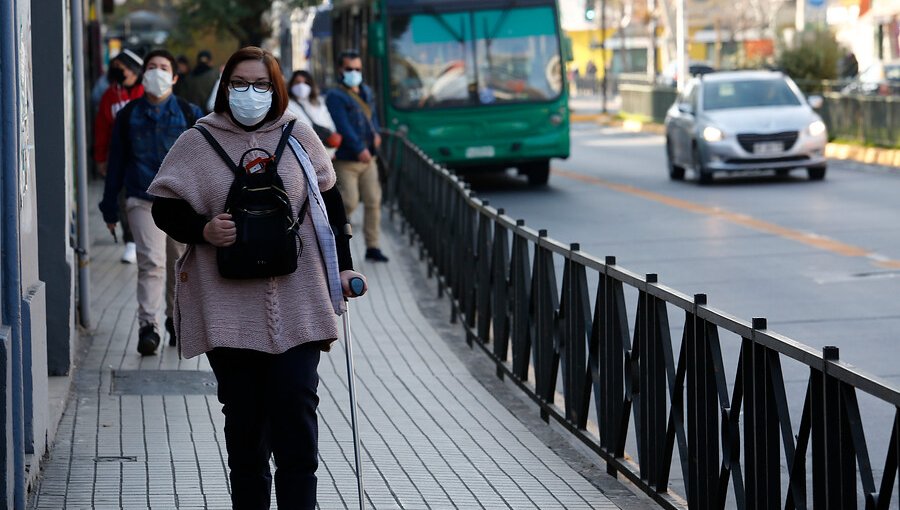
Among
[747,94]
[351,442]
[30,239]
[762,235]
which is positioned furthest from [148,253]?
[747,94]

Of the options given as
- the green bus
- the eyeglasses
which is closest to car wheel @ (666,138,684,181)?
the green bus

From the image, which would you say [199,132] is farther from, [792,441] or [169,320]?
[169,320]

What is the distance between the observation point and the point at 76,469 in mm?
6801

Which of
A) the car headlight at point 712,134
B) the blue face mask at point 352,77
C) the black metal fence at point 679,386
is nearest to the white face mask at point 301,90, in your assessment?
the blue face mask at point 352,77

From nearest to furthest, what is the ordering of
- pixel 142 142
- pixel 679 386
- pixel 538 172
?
pixel 679 386, pixel 142 142, pixel 538 172

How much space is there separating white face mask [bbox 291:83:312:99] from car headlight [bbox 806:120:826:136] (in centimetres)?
1045

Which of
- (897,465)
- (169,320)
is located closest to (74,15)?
(169,320)

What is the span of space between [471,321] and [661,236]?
6.93 m

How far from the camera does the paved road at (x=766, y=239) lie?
36.8ft

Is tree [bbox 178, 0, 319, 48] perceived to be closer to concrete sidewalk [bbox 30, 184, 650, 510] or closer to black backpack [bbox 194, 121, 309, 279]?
concrete sidewalk [bbox 30, 184, 650, 510]

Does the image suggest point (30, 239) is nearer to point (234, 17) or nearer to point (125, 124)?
point (125, 124)

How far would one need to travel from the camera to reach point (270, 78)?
16.8ft

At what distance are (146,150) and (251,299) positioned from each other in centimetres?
481

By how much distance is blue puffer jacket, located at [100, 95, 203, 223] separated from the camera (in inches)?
380
